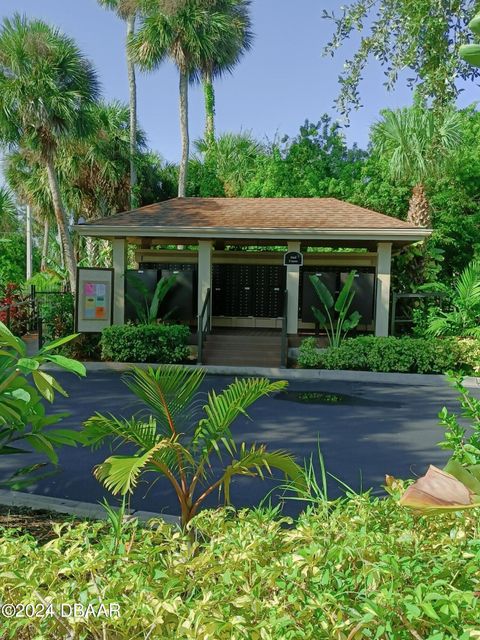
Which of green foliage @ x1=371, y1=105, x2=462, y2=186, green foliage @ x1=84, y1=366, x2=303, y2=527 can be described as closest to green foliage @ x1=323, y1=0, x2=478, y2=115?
green foliage @ x1=84, y1=366, x2=303, y2=527

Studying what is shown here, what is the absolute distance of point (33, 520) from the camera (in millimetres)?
4516

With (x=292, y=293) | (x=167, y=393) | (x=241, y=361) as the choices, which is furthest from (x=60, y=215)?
(x=167, y=393)

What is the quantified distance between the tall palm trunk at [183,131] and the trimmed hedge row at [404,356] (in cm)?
1596

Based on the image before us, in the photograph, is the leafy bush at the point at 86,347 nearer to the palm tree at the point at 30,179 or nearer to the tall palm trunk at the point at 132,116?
the tall palm trunk at the point at 132,116

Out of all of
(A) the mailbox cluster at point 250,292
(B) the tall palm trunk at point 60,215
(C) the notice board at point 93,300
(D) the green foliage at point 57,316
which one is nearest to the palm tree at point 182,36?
(B) the tall palm trunk at point 60,215

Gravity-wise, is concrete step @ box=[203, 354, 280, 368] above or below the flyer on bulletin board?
below

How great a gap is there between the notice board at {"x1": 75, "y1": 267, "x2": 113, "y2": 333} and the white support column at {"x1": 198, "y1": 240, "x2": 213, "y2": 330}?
7.97ft

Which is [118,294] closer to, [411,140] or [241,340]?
[241,340]

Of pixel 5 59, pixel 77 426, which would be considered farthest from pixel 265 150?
pixel 77 426

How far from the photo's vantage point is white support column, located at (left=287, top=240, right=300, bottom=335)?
15.9m

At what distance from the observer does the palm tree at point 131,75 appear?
2770cm

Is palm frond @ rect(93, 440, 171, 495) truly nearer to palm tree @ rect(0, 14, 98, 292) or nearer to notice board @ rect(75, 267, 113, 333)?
notice board @ rect(75, 267, 113, 333)

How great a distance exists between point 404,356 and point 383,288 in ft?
8.51

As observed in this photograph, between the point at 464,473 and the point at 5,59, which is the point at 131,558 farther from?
the point at 5,59
